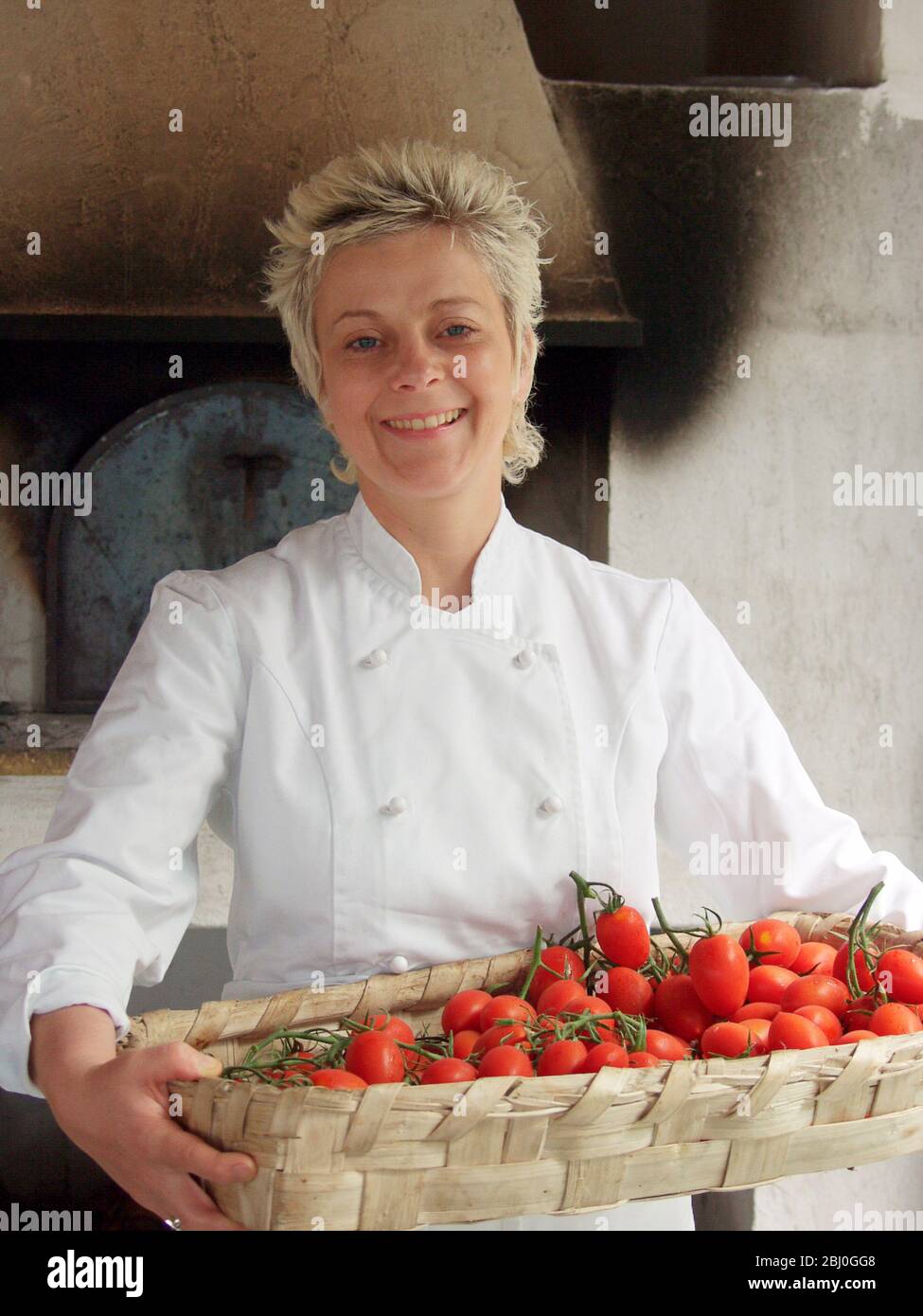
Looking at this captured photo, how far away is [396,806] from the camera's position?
120 centimetres

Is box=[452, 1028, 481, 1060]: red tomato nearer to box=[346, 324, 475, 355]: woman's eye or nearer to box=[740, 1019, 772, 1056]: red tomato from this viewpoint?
box=[740, 1019, 772, 1056]: red tomato

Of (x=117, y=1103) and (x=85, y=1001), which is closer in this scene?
(x=117, y=1103)

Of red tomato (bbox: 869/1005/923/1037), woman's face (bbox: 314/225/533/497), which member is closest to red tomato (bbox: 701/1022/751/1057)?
red tomato (bbox: 869/1005/923/1037)

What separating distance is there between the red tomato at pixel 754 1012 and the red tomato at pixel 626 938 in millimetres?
116

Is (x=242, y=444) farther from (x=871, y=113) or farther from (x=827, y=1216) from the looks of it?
(x=827, y=1216)

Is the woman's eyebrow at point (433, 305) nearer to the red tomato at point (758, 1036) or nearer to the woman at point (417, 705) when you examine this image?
the woman at point (417, 705)

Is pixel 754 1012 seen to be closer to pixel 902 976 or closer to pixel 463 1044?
pixel 902 976

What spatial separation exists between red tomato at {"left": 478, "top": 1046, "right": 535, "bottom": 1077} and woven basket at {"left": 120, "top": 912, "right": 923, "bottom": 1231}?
0.20 feet

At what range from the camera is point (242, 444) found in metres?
2.50

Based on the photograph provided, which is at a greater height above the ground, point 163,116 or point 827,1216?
point 163,116

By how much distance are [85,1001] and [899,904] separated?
735mm

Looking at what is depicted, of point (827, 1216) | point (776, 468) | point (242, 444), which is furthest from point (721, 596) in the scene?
point (827, 1216)

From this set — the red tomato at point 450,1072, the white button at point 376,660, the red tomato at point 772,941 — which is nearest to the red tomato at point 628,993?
the red tomato at point 772,941

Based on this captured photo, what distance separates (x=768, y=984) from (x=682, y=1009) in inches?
2.9
